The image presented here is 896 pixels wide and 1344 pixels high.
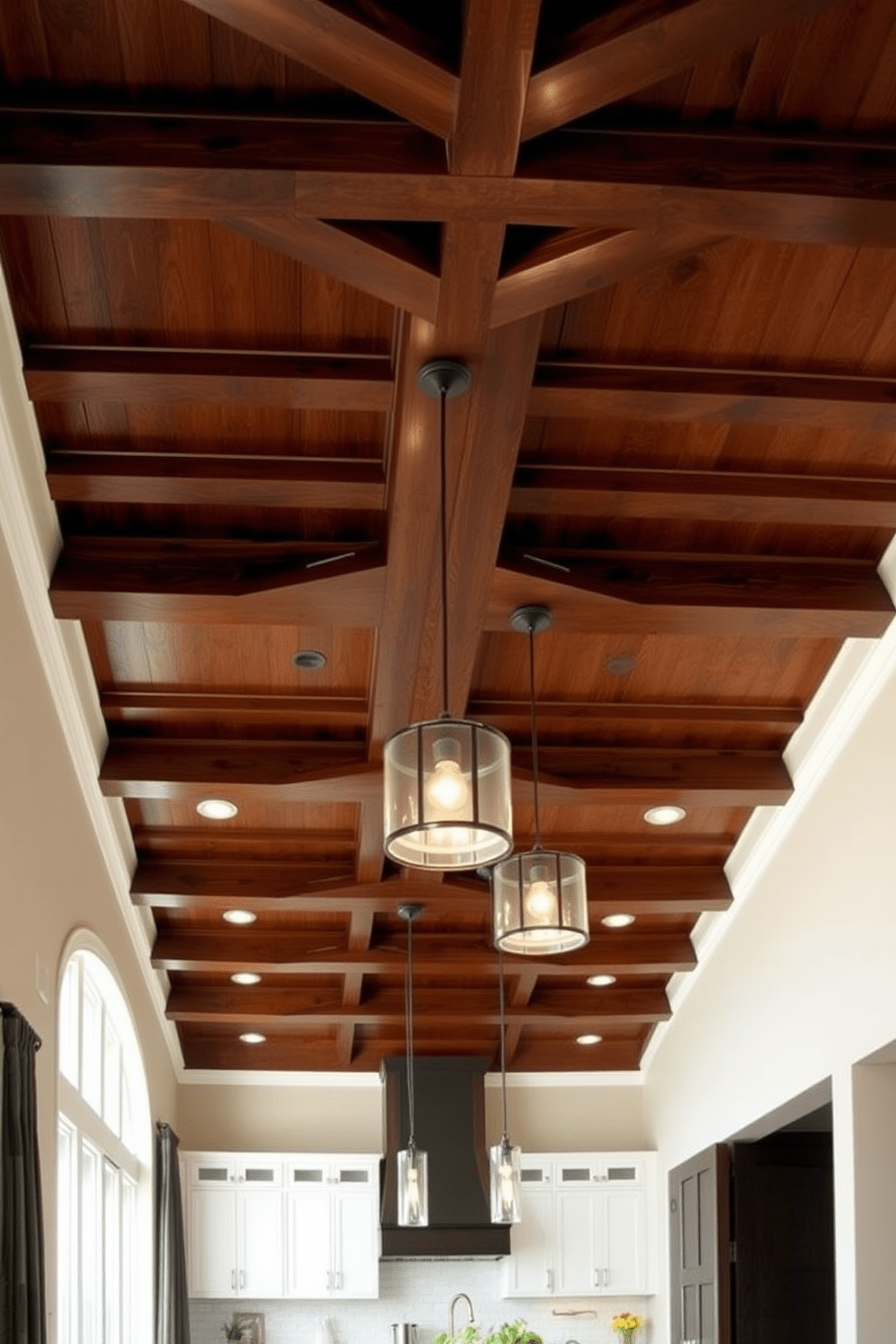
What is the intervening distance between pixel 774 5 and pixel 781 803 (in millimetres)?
4857

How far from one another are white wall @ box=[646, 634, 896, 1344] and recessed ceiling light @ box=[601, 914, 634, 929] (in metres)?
0.55

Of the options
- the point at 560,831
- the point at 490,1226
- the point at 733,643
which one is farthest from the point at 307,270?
the point at 490,1226

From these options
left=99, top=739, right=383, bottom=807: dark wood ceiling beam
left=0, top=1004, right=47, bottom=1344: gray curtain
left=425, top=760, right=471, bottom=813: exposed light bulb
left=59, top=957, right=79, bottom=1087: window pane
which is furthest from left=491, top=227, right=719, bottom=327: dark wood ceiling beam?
left=59, top=957, right=79, bottom=1087: window pane

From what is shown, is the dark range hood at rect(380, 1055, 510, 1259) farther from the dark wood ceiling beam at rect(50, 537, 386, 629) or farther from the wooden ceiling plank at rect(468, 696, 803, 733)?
the dark wood ceiling beam at rect(50, 537, 386, 629)

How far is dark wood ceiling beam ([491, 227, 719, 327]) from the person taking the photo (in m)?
4.05

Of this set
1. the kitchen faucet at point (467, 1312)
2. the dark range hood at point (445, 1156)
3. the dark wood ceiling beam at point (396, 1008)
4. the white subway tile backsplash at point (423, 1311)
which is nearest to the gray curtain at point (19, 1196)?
the dark wood ceiling beam at point (396, 1008)

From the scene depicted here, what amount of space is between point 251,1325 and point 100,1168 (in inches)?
135

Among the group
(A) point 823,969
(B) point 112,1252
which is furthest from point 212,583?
(B) point 112,1252

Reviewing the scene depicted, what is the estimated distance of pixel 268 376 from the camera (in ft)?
15.7

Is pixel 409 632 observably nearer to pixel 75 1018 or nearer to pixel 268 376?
pixel 268 376

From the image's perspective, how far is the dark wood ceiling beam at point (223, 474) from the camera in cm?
531

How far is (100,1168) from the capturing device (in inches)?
346

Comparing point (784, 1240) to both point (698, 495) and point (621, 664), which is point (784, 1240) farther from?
point (698, 495)

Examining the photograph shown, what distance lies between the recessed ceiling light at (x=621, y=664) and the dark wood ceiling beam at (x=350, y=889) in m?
2.13
